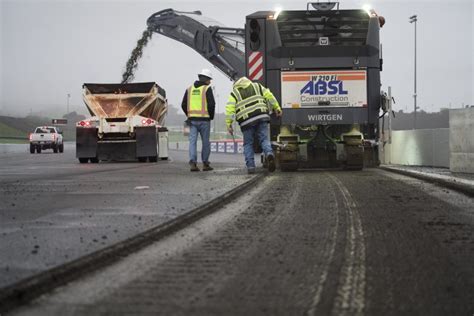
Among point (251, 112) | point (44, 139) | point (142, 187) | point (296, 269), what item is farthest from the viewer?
point (44, 139)

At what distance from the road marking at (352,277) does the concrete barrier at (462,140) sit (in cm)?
913

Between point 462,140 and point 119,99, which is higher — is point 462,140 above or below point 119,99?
below

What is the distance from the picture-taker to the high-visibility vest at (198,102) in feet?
42.4

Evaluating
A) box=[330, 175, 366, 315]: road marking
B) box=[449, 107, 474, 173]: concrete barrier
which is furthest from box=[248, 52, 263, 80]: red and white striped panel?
box=[330, 175, 366, 315]: road marking

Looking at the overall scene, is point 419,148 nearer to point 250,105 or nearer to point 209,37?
point 209,37

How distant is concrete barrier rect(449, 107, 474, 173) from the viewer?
13562 millimetres

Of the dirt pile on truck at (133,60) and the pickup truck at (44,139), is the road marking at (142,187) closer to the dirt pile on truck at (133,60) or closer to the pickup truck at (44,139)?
the dirt pile on truck at (133,60)

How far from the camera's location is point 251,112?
11758 millimetres

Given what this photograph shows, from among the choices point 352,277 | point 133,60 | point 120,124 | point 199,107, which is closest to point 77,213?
point 352,277

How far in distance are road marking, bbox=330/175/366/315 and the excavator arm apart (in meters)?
17.1

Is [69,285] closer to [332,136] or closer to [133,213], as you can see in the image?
[133,213]


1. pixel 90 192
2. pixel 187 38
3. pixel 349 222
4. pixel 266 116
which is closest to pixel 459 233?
pixel 349 222

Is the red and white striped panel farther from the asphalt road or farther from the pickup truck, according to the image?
the pickup truck

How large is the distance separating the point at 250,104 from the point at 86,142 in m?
9.67
